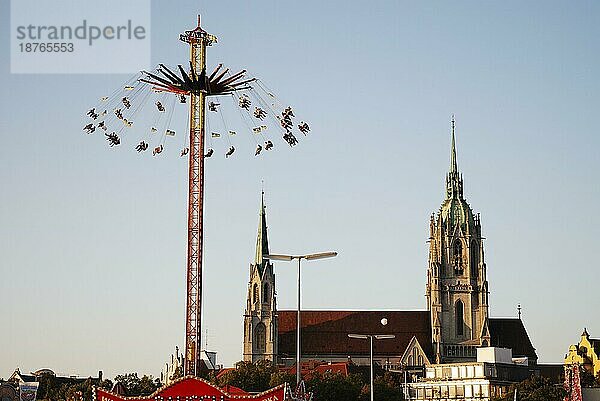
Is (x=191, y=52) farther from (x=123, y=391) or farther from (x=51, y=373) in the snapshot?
(x=51, y=373)

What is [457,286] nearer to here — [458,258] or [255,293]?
[458,258]

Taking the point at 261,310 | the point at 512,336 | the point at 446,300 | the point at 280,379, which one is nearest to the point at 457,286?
the point at 446,300

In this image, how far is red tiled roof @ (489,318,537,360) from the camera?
19488cm

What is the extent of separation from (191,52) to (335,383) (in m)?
58.5

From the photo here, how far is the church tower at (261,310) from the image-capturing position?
191 metres

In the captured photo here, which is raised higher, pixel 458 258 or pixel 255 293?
pixel 458 258

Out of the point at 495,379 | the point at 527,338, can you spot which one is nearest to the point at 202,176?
the point at 495,379

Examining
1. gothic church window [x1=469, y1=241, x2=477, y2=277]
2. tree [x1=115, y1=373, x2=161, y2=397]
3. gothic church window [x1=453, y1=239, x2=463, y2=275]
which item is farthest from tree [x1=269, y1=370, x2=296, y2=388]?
gothic church window [x1=469, y1=241, x2=477, y2=277]

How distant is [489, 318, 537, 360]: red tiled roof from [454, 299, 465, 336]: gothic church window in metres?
6.38

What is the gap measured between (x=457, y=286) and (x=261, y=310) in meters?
27.8

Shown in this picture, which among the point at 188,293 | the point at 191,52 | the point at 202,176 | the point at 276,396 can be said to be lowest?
the point at 276,396

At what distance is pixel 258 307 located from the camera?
191 meters

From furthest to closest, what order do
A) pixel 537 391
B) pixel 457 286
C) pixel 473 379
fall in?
1. pixel 457 286
2. pixel 473 379
3. pixel 537 391

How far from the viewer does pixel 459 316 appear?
190m
